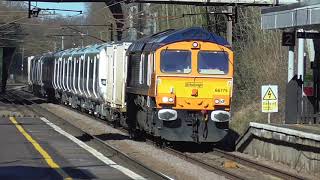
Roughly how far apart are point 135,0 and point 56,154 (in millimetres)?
14025

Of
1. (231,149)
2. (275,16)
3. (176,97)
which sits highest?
(275,16)

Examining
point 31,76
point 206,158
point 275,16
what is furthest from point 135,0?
point 31,76

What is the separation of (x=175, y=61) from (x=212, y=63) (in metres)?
1.06

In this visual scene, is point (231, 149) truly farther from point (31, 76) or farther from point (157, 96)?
point (31, 76)

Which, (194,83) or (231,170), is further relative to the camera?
(194,83)

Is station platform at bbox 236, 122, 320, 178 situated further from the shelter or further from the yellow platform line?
the yellow platform line

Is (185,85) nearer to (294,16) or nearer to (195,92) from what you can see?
(195,92)

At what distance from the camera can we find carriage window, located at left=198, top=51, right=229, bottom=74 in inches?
664

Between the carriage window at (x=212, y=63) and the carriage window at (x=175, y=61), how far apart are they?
14.3 inches

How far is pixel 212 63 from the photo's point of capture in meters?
16.9

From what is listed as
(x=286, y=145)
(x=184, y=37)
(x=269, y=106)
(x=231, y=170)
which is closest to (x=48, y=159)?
(x=231, y=170)

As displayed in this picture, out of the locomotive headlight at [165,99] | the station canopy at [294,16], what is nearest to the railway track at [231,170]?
the locomotive headlight at [165,99]

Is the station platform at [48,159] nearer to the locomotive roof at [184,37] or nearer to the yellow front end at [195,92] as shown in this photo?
the yellow front end at [195,92]

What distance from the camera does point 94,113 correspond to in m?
29.2
